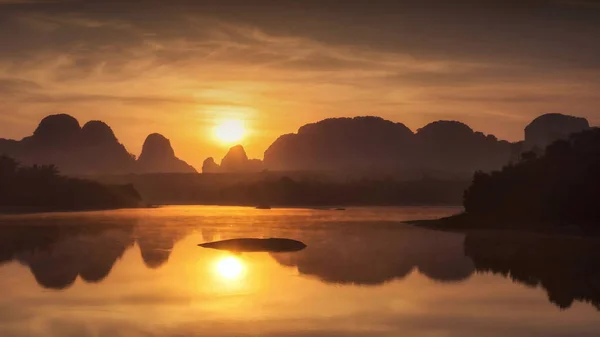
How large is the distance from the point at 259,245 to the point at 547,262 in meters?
31.3

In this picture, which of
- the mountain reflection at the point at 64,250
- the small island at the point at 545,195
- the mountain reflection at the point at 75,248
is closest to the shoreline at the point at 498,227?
the small island at the point at 545,195

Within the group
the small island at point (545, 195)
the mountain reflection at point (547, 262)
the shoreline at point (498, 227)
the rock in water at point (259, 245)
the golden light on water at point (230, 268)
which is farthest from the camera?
the small island at point (545, 195)

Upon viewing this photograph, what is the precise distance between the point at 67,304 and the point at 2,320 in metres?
5.87

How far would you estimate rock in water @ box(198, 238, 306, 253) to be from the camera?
265ft

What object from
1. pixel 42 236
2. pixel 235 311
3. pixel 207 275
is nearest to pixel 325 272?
pixel 207 275

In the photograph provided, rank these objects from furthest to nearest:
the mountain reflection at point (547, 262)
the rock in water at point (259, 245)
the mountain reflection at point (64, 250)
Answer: the rock in water at point (259, 245) < the mountain reflection at point (64, 250) < the mountain reflection at point (547, 262)

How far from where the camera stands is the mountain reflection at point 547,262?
165 feet

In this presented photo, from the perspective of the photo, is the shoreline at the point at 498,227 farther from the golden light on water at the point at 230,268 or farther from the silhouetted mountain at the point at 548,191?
the golden light on water at the point at 230,268

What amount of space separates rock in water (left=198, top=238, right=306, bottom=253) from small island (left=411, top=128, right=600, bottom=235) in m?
39.9

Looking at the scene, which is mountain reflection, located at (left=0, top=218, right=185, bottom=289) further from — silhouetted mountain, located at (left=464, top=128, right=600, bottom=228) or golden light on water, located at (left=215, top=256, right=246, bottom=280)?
silhouetted mountain, located at (left=464, top=128, right=600, bottom=228)

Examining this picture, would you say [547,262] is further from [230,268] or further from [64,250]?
[64,250]

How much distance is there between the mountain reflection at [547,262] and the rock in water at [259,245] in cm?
1898

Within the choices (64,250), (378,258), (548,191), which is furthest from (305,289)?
(548,191)

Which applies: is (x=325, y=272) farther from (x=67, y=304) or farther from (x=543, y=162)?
(x=543, y=162)
